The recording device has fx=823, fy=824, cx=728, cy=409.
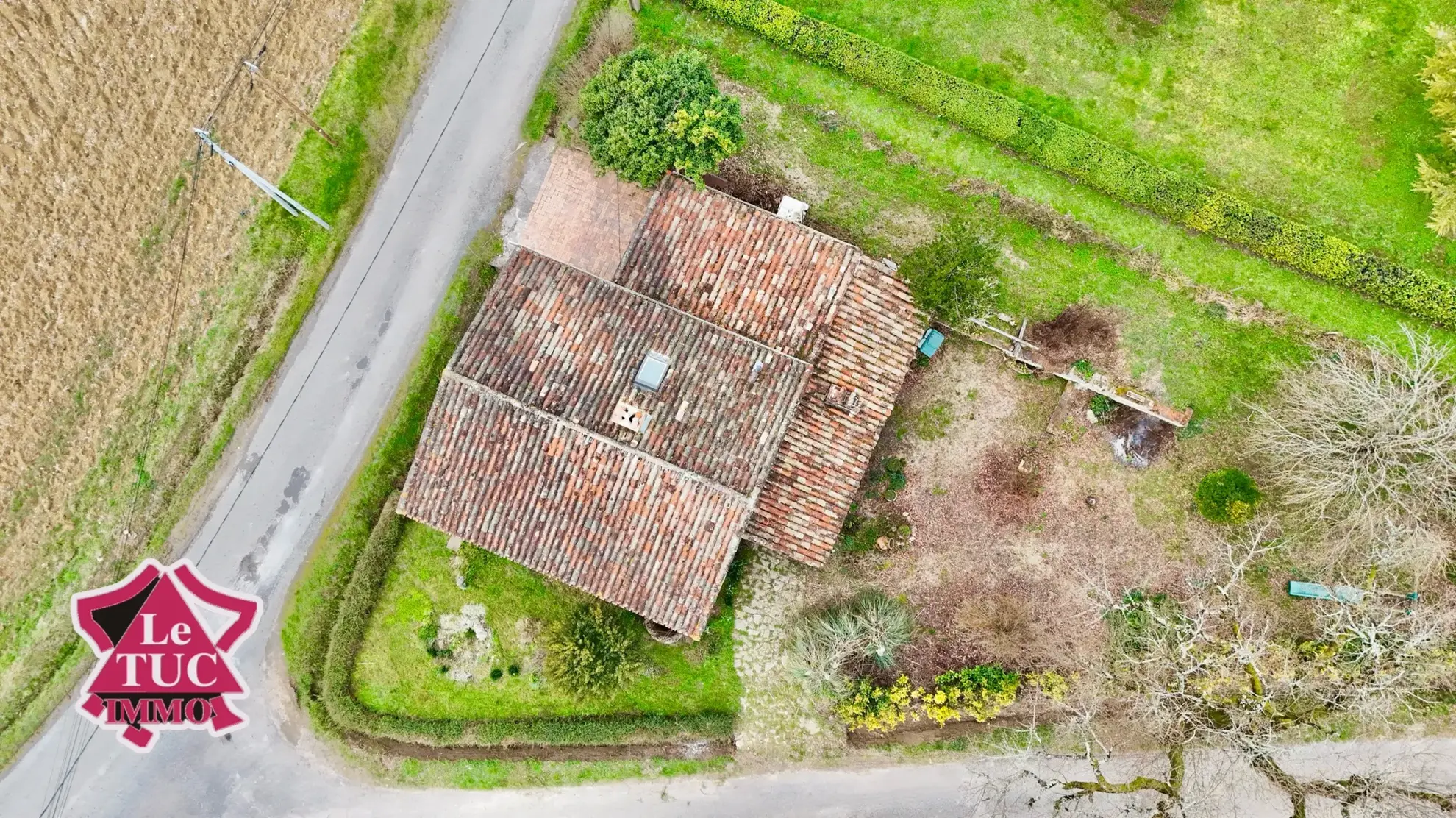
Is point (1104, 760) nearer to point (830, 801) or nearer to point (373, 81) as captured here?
point (830, 801)

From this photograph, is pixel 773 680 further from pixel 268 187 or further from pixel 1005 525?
pixel 268 187

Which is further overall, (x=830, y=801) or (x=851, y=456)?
(x=830, y=801)

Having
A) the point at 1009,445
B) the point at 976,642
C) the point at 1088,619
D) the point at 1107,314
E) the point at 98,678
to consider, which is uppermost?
the point at 1107,314

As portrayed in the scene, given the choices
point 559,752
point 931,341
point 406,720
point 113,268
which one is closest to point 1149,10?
point 931,341

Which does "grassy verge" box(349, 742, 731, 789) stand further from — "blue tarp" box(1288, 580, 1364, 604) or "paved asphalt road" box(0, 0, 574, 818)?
"blue tarp" box(1288, 580, 1364, 604)

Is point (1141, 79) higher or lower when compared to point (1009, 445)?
higher

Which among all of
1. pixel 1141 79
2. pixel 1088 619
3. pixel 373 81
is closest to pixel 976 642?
pixel 1088 619

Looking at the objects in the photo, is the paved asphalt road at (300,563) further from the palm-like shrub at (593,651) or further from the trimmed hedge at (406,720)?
the palm-like shrub at (593,651)

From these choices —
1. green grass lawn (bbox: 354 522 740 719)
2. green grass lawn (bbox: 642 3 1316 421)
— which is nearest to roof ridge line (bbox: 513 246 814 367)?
green grass lawn (bbox: 642 3 1316 421)
